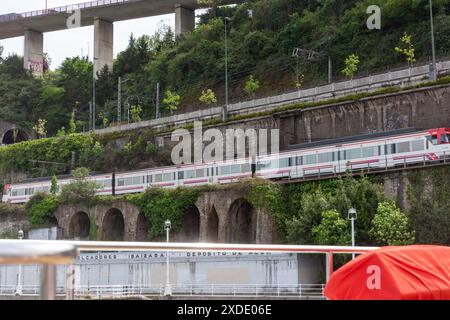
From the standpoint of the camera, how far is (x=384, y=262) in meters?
5.29

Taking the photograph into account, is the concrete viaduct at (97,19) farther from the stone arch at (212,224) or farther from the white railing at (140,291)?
the white railing at (140,291)

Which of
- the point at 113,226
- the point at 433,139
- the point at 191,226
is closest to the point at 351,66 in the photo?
the point at 191,226

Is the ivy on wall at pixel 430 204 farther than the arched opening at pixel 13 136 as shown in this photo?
No

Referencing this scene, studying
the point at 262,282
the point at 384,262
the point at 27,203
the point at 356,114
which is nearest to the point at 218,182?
the point at 356,114

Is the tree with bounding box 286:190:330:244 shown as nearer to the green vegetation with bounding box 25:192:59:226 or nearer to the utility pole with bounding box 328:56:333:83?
the utility pole with bounding box 328:56:333:83

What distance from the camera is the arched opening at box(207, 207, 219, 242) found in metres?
51.8

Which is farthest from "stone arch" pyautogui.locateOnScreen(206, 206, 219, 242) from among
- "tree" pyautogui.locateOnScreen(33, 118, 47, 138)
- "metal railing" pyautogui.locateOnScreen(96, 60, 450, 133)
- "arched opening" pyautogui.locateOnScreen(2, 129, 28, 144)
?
"arched opening" pyautogui.locateOnScreen(2, 129, 28, 144)

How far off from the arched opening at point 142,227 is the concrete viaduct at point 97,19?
3227cm

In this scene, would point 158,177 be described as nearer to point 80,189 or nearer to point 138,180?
point 138,180

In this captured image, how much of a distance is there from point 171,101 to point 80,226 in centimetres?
1679

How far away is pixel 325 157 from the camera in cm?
4775

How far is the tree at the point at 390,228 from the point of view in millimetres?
38750

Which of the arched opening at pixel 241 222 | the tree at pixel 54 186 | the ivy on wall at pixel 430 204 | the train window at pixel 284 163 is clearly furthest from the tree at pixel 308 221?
the tree at pixel 54 186
